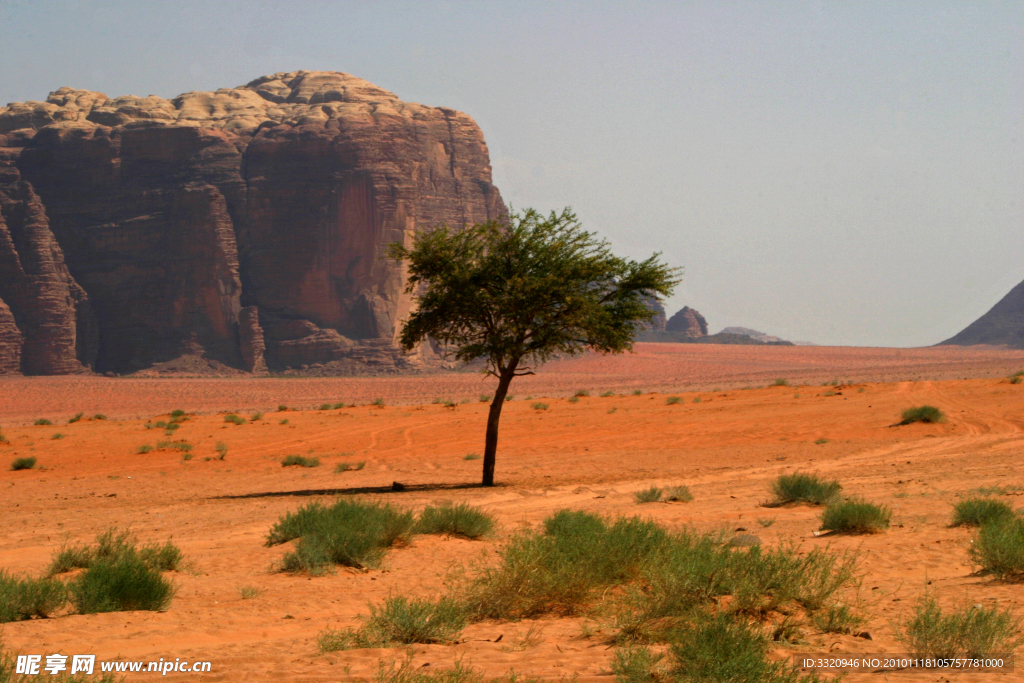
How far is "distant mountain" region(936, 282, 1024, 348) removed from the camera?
153875 millimetres

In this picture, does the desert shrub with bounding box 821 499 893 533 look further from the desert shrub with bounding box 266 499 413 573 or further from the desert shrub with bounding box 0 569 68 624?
the desert shrub with bounding box 0 569 68 624

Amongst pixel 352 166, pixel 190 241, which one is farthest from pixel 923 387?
pixel 190 241

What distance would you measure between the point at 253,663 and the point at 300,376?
78740mm

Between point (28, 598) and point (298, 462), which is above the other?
point (28, 598)

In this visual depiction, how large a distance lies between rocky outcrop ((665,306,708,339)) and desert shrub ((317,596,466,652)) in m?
176

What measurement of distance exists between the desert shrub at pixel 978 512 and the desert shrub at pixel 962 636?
15.7 ft

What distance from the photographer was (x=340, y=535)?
9578 millimetres

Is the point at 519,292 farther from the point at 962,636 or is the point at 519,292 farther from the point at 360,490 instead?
the point at 962,636

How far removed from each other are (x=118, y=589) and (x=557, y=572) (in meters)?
4.05

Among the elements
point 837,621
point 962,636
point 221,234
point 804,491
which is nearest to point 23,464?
point 804,491

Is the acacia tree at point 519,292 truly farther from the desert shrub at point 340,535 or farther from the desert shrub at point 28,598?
the desert shrub at point 28,598

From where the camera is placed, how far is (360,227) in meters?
89.8

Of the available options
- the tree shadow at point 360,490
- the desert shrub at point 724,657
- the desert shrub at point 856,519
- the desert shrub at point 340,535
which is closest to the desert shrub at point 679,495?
the desert shrub at point 856,519

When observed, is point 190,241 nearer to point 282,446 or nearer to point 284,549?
point 282,446
